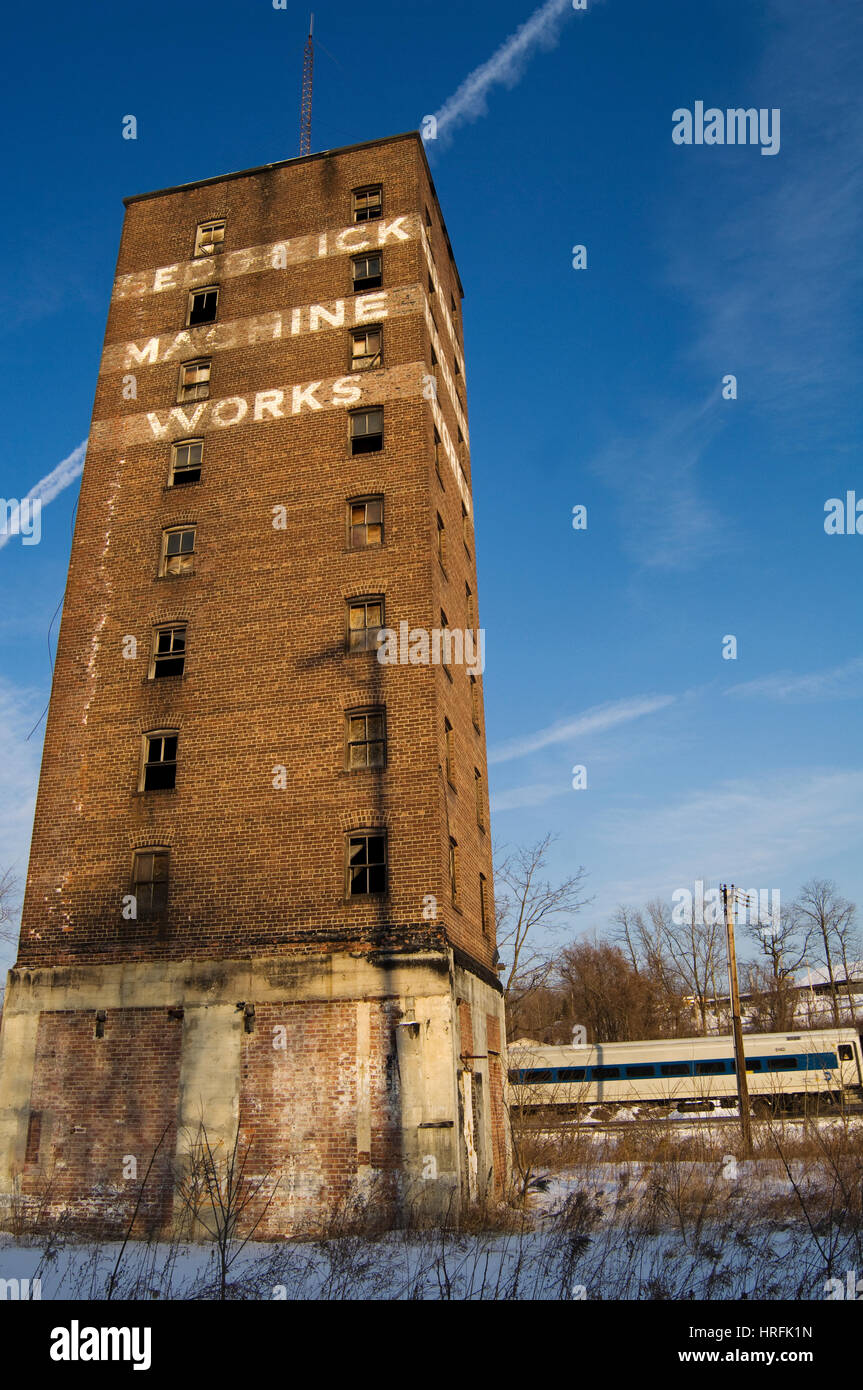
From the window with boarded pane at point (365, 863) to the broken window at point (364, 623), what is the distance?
414 centimetres

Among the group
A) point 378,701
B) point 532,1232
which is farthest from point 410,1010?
point 378,701

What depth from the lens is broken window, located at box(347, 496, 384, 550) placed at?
21797mm

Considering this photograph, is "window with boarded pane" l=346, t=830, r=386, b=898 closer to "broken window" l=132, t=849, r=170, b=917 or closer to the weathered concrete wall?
the weathered concrete wall

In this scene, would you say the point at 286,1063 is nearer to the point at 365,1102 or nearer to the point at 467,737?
the point at 365,1102

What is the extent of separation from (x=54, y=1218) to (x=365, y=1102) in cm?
621

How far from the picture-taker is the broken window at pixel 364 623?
20625mm

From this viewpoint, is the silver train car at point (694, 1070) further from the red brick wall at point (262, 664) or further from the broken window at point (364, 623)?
the broken window at point (364, 623)

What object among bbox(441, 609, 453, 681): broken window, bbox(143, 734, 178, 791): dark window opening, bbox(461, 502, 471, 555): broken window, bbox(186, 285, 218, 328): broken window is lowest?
bbox(143, 734, 178, 791): dark window opening

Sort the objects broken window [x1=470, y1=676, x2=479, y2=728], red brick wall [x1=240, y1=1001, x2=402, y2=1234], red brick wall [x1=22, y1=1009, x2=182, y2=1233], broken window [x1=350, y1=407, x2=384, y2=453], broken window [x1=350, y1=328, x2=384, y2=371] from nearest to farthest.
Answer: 1. red brick wall [x1=240, y1=1001, x2=402, y2=1234]
2. red brick wall [x1=22, y1=1009, x2=182, y2=1233]
3. broken window [x1=350, y1=407, x2=384, y2=453]
4. broken window [x1=350, y1=328, x2=384, y2=371]
5. broken window [x1=470, y1=676, x2=479, y2=728]

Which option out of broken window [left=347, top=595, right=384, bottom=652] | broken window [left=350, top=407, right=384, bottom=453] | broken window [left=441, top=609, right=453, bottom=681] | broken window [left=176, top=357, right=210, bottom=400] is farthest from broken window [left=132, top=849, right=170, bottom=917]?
broken window [left=176, top=357, right=210, bottom=400]

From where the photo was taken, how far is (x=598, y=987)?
64625 mm

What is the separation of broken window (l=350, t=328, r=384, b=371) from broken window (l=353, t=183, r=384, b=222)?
3951 mm

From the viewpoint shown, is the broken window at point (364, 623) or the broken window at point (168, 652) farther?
the broken window at point (168, 652)

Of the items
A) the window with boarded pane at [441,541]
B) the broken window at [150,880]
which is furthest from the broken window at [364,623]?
the broken window at [150,880]
